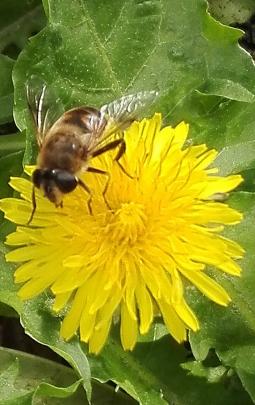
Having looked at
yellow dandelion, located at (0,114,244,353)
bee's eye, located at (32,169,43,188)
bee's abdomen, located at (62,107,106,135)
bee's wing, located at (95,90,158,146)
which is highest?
bee's wing, located at (95,90,158,146)

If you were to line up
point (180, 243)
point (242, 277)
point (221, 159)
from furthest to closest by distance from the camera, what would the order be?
point (221, 159) → point (242, 277) → point (180, 243)

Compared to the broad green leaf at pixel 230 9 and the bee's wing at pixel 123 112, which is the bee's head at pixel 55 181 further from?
the broad green leaf at pixel 230 9

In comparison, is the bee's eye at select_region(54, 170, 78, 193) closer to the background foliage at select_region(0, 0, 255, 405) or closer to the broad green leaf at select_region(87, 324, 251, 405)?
the background foliage at select_region(0, 0, 255, 405)

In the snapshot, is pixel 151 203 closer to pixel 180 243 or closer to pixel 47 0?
pixel 180 243

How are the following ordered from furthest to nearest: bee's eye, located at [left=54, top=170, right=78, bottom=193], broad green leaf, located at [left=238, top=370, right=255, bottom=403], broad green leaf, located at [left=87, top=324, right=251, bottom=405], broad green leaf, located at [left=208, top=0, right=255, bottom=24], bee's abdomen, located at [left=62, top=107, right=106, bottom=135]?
1. broad green leaf, located at [left=208, top=0, right=255, bottom=24]
2. broad green leaf, located at [left=87, top=324, right=251, bottom=405]
3. broad green leaf, located at [left=238, top=370, right=255, bottom=403]
4. bee's abdomen, located at [left=62, top=107, right=106, bottom=135]
5. bee's eye, located at [left=54, top=170, right=78, bottom=193]

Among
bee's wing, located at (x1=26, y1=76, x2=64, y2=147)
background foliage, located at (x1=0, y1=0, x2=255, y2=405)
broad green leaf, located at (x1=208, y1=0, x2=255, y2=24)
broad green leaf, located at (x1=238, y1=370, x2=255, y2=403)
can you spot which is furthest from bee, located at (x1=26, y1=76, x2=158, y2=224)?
broad green leaf, located at (x1=208, y1=0, x2=255, y2=24)

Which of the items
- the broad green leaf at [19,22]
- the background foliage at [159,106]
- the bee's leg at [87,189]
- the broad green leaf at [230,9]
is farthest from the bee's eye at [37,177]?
the broad green leaf at [230,9]

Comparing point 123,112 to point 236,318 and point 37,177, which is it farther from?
point 236,318

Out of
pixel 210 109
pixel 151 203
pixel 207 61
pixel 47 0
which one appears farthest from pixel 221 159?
pixel 47 0
